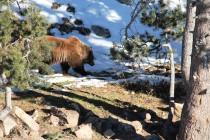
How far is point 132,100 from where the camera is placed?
1521 centimetres

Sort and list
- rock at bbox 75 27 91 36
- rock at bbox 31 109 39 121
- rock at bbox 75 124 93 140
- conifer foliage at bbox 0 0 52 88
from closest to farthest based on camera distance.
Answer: conifer foliage at bbox 0 0 52 88, rock at bbox 75 124 93 140, rock at bbox 31 109 39 121, rock at bbox 75 27 91 36

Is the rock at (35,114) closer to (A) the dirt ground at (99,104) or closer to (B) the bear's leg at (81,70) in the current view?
(A) the dirt ground at (99,104)

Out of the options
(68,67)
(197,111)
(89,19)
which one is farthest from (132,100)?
(89,19)

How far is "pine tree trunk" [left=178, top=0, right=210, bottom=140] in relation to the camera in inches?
374

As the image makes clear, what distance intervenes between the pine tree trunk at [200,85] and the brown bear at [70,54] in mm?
9040

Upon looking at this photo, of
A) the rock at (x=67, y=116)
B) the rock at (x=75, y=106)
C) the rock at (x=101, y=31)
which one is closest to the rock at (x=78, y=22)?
the rock at (x=101, y=31)

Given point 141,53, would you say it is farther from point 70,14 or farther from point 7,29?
point 70,14

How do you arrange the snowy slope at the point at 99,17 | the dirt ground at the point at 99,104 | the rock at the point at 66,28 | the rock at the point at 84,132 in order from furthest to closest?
the rock at the point at 66,28, the snowy slope at the point at 99,17, the dirt ground at the point at 99,104, the rock at the point at 84,132

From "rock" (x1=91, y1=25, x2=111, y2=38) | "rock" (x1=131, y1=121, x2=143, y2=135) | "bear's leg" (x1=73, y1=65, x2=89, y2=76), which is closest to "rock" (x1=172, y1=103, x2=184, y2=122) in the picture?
"rock" (x1=131, y1=121, x2=143, y2=135)

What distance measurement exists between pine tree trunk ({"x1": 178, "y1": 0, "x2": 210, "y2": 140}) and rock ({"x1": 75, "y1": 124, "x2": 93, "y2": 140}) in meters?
2.17

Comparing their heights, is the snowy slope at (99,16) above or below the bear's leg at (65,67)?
above

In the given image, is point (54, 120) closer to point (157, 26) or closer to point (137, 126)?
point (137, 126)

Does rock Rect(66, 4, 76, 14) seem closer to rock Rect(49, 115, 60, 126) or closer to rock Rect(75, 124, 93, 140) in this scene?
rock Rect(49, 115, 60, 126)

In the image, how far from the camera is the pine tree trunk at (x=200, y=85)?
9492 mm
